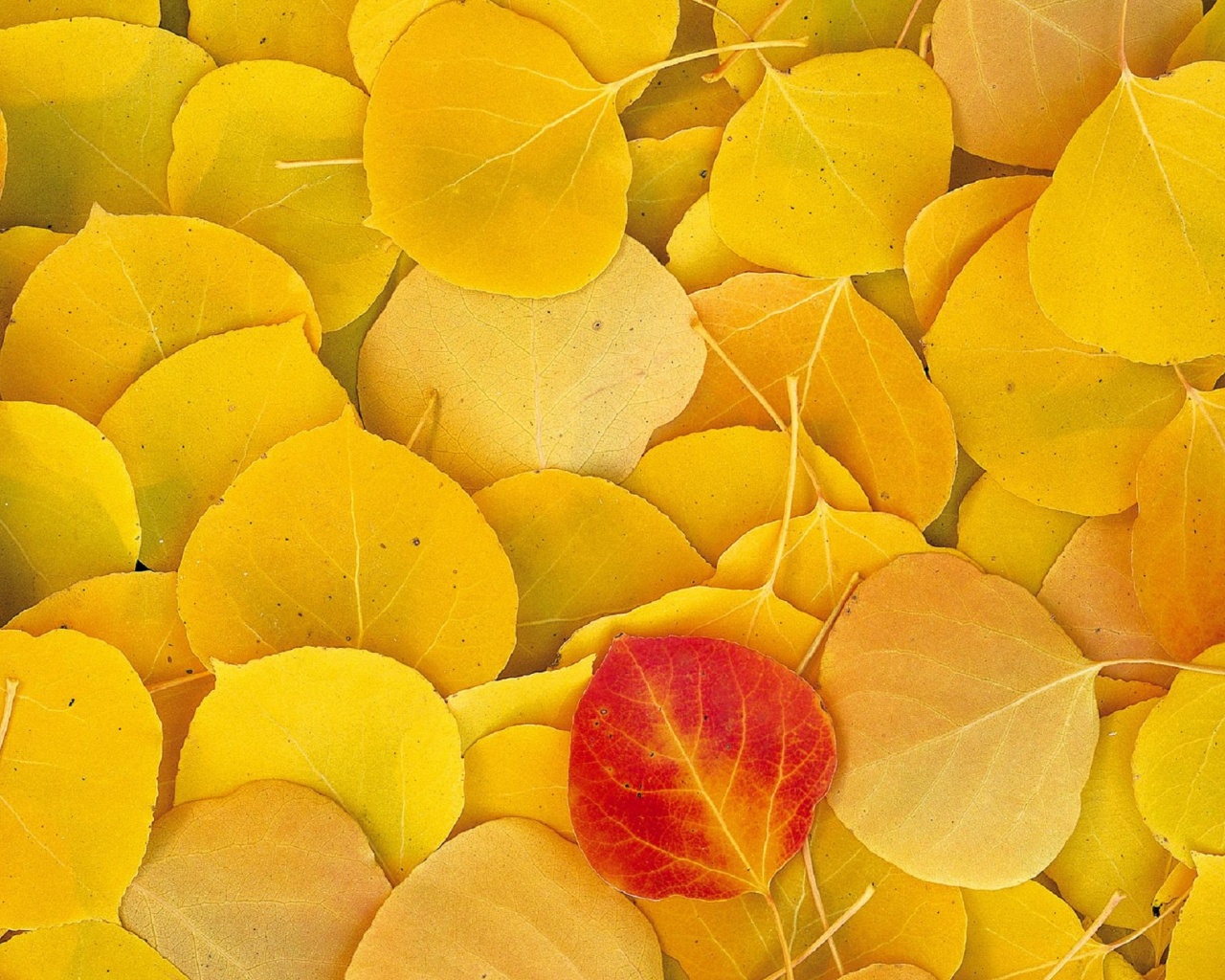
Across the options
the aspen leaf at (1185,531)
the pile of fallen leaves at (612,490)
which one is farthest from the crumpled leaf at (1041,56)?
the aspen leaf at (1185,531)

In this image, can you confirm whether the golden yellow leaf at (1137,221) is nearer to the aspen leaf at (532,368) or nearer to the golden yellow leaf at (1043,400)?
the golden yellow leaf at (1043,400)

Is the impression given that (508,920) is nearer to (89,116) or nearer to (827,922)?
(827,922)

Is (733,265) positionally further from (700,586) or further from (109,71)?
(109,71)

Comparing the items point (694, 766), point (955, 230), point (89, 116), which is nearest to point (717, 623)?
point (694, 766)

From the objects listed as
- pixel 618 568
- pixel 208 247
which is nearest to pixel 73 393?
pixel 208 247

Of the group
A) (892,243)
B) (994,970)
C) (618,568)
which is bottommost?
(994,970)

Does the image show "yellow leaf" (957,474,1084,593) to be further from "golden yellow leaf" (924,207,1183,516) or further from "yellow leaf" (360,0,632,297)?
"yellow leaf" (360,0,632,297)
